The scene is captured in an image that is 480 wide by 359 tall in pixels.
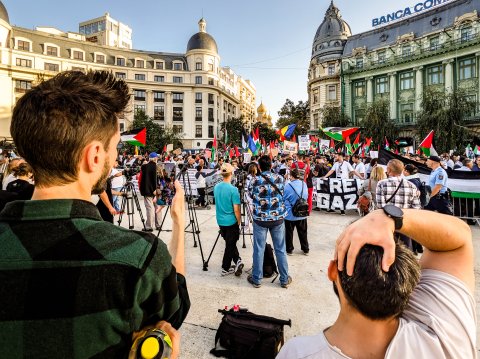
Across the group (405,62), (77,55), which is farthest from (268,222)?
(77,55)

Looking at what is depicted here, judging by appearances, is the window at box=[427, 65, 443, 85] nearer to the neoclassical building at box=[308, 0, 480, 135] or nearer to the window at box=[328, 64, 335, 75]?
the neoclassical building at box=[308, 0, 480, 135]

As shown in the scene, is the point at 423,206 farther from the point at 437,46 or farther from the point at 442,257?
the point at 437,46

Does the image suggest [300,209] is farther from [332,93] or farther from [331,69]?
[331,69]

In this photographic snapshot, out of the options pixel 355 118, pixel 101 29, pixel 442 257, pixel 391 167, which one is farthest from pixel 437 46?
pixel 101 29

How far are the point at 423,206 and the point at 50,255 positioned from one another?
8408 mm

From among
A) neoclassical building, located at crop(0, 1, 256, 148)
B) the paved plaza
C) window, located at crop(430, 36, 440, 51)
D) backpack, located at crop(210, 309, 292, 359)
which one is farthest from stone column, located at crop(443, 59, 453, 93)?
backpack, located at crop(210, 309, 292, 359)

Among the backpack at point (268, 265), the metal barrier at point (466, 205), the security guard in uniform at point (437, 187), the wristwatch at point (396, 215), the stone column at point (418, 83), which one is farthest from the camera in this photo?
the stone column at point (418, 83)

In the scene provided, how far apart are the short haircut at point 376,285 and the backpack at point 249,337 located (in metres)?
2.41

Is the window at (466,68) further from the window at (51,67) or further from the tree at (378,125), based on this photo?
the window at (51,67)

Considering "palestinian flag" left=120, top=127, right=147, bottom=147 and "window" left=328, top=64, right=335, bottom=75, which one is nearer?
"palestinian flag" left=120, top=127, right=147, bottom=147

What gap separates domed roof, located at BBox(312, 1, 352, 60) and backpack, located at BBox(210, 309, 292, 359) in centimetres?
6004

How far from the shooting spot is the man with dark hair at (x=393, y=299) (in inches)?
40.4

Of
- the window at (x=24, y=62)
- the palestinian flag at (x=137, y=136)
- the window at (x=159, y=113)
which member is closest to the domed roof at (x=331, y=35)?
the window at (x=159, y=113)

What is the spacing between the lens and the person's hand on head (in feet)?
3.34
